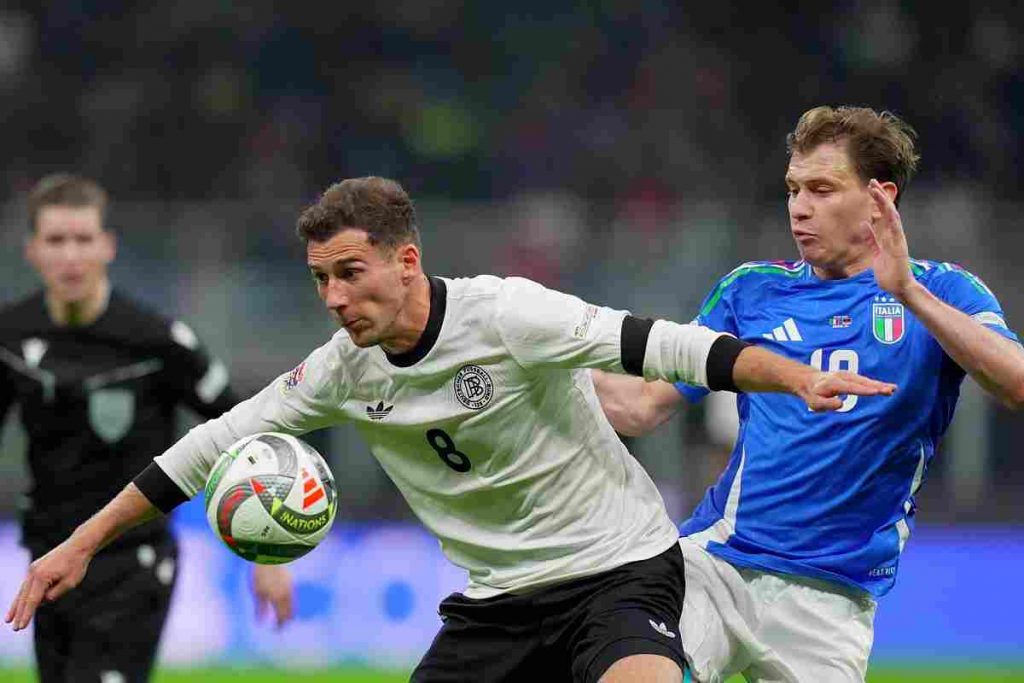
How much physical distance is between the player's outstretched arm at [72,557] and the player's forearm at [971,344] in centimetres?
243

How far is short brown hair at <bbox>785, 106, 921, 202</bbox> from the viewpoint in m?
5.52

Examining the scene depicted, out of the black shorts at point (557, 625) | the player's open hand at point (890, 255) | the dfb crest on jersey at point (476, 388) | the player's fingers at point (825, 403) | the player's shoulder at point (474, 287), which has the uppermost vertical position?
the player's open hand at point (890, 255)

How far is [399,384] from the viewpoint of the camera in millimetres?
5172

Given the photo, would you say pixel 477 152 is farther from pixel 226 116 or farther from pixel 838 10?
pixel 838 10

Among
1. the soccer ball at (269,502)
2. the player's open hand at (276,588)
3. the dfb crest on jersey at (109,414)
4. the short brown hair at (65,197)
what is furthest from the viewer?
the short brown hair at (65,197)

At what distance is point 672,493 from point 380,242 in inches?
332

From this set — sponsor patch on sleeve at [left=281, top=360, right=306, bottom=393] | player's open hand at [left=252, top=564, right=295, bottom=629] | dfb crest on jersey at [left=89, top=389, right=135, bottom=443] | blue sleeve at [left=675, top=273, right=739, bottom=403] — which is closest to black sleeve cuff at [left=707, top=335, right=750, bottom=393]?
blue sleeve at [left=675, top=273, right=739, bottom=403]

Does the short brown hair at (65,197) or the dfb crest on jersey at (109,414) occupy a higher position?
the short brown hair at (65,197)

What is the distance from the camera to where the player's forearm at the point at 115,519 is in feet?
17.2

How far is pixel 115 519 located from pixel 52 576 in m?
0.26

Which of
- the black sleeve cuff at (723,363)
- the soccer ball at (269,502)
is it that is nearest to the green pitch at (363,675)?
the soccer ball at (269,502)

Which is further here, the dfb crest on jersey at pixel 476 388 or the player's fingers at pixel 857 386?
the dfb crest on jersey at pixel 476 388

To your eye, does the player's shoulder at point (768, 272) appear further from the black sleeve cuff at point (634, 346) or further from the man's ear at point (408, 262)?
the man's ear at point (408, 262)

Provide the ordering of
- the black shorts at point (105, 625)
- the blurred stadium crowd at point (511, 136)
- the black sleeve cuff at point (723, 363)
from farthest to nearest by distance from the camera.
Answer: the blurred stadium crowd at point (511, 136) < the black shorts at point (105, 625) < the black sleeve cuff at point (723, 363)
